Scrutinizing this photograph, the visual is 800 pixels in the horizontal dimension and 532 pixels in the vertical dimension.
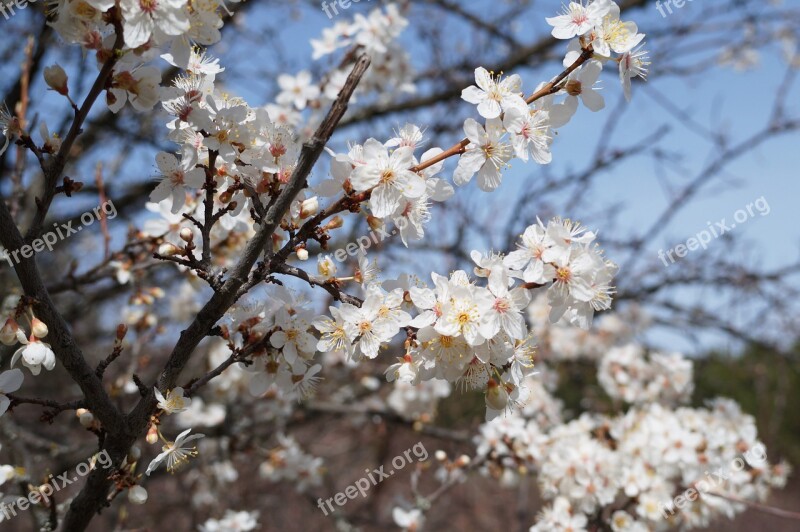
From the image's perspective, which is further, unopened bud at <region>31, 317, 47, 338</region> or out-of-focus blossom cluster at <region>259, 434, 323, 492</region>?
out-of-focus blossom cluster at <region>259, 434, 323, 492</region>

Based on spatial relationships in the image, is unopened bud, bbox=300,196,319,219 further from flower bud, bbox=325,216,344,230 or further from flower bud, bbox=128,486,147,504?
flower bud, bbox=128,486,147,504

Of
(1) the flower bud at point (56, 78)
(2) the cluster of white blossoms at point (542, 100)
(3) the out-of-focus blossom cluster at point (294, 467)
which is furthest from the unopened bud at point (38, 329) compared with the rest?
(3) the out-of-focus blossom cluster at point (294, 467)

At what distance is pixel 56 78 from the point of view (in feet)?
4.25

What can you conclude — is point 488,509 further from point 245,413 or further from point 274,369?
point 274,369

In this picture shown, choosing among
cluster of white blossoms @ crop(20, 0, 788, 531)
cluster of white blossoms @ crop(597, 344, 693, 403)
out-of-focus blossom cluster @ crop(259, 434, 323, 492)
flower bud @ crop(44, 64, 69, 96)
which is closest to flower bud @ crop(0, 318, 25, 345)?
cluster of white blossoms @ crop(20, 0, 788, 531)

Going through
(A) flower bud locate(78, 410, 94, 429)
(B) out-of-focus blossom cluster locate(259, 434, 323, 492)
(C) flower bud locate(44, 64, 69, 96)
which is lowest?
(B) out-of-focus blossom cluster locate(259, 434, 323, 492)

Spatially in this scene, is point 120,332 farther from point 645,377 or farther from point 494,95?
point 645,377

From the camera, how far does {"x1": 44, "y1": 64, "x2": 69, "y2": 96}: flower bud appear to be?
4.22 feet

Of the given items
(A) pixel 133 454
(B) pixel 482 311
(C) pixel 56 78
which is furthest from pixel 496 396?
(C) pixel 56 78

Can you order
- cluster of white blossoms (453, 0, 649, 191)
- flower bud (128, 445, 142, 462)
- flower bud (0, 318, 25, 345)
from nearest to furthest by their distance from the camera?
flower bud (0, 318, 25, 345)
cluster of white blossoms (453, 0, 649, 191)
flower bud (128, 445, 142, 462)

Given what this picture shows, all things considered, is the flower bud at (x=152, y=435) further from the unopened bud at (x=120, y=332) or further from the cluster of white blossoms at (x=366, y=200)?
the unopened bud at (x=120, y=332)

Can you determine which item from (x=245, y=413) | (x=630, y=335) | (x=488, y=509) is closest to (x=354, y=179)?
(x=245, y=413)

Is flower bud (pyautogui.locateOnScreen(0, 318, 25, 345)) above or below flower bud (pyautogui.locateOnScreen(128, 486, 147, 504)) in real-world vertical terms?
above

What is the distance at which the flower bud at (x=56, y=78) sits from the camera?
129 centimetres
